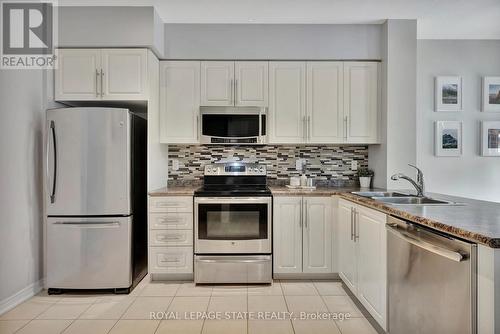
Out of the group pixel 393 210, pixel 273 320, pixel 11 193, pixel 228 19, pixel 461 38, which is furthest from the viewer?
pixel 461 38

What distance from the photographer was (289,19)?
298 centimetres

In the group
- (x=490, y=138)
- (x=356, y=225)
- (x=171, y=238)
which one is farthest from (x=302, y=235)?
(x=490, y=138)

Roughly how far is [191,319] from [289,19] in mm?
2940

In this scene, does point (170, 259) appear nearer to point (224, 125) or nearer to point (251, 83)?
point (224, 125)

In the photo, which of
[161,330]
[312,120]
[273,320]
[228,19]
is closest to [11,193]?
[161,330]

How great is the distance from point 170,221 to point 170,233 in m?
0.12

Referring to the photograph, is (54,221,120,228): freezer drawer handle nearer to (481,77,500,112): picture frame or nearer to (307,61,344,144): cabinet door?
(307,61,344,144): cabinet door

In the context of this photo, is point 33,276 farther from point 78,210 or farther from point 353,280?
point 353,280

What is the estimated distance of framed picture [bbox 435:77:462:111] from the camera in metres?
3.32

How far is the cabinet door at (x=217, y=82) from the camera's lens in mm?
3078

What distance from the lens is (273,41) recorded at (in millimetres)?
3072

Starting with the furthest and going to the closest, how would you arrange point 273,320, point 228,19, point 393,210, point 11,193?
point 228,19 < point 11,193 < point 273,320 < point 393,210

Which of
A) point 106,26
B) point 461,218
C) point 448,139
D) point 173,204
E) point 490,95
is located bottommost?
point 173,204

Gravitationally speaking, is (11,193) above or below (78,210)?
above
